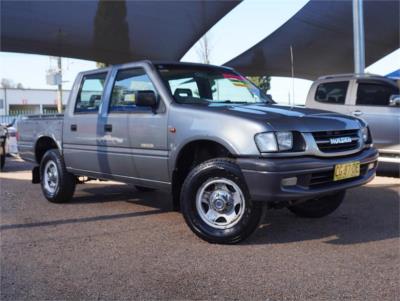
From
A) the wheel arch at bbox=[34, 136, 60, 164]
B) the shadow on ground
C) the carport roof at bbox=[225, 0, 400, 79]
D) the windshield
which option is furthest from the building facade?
the windshield

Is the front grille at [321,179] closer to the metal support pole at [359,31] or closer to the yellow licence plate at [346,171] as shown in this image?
the yellow licence plate at [346,171]

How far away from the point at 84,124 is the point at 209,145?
6.36 feet

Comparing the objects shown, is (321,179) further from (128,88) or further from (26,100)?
(26,100)

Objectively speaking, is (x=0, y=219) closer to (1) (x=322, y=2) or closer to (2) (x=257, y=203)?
(2) (x=257, y=203)

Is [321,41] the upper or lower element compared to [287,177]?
upper

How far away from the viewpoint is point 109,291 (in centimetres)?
342

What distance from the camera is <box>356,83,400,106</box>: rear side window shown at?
826 centimetres

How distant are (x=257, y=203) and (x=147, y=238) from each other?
1.20 m

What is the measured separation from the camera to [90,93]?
6.14 metres

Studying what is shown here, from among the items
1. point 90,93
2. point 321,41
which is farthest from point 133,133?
point 321,41

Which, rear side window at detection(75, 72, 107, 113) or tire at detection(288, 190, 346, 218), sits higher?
rear side window at detection(75, 72, 107, 113)

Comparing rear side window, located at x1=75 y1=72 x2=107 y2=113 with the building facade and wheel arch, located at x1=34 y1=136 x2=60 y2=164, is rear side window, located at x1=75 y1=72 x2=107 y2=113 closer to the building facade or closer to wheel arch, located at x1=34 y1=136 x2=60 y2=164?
wheel arch, located at x1=34 y1=136 x2=60 y2=164

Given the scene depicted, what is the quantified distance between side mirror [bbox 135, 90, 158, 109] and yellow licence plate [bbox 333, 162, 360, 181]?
1923mm

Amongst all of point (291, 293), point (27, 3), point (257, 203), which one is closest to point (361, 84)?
point (257, 203)
